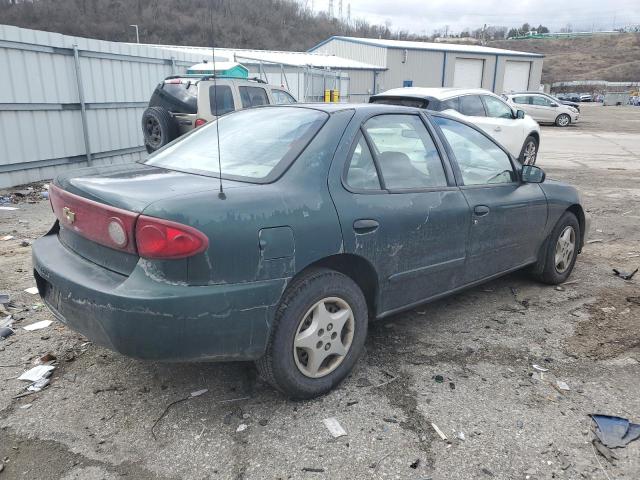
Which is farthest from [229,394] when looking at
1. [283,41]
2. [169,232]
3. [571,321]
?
[283,41]

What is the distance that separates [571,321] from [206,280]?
9.86 ft

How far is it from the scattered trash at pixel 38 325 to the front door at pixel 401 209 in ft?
7.76

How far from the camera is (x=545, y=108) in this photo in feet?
88.1

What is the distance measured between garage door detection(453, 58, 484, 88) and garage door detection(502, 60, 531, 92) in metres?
2.79

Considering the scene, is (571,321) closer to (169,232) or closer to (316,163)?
(316,163)

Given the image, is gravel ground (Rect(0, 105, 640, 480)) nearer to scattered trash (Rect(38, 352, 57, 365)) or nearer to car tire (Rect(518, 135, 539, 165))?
scattered trash (Rect(38, 352, 57, 365))

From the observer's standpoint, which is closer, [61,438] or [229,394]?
[61,438]

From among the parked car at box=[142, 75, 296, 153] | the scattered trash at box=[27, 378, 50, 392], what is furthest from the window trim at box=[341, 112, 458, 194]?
the parked car at box=[142, 75, 296, 153]

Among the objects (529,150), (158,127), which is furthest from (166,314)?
(529,150)

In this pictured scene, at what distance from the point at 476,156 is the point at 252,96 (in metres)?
7.72

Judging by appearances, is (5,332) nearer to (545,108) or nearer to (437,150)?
(437,150)

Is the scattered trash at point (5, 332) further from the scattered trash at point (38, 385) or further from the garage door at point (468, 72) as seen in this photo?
the garage door at point (468, 72)

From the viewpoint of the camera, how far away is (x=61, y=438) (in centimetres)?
263

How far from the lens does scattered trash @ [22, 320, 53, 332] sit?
3.81m
